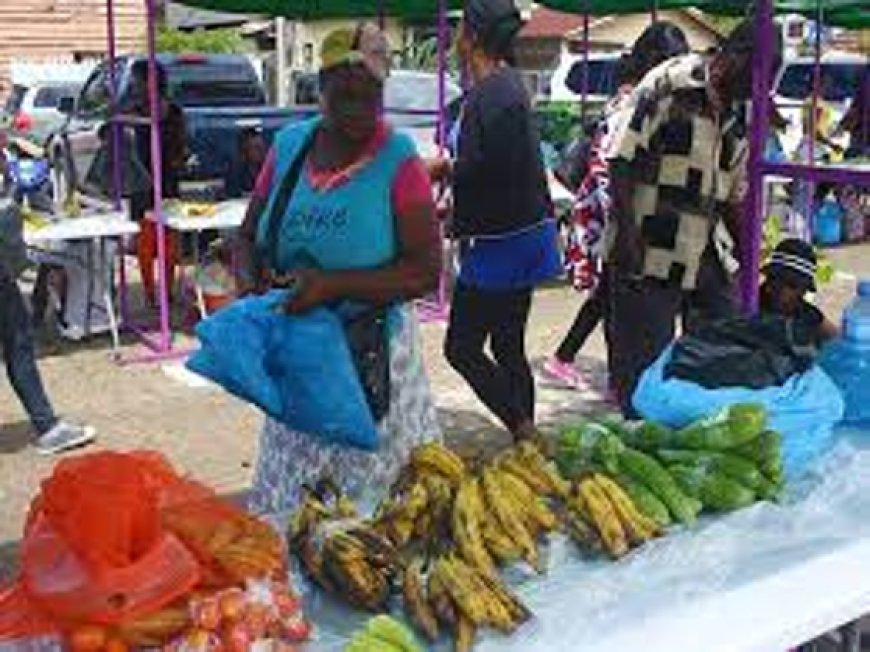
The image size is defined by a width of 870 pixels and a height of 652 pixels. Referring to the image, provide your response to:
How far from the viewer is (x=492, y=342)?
15.8 ft

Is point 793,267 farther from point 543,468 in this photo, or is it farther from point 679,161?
point 543,468

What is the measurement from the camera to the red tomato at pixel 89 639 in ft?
6.05

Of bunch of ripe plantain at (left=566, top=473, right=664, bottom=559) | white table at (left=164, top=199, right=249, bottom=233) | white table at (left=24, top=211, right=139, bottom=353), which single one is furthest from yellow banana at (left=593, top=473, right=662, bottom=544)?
white table at (left=164, top=199, right=249, bottom=233)

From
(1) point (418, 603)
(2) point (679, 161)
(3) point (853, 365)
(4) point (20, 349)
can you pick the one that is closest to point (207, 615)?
(1) point (418, 603)

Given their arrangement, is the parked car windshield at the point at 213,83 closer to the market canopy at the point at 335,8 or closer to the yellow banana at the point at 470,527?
the market canopy at the point at 335,8

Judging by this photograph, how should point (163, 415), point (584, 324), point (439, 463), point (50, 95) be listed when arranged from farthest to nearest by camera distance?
point (50, 95), point (584, 324), point (163, 415), point (439, 463)

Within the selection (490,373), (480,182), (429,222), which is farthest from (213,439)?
(429,222)

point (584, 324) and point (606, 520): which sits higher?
point (606, 520)

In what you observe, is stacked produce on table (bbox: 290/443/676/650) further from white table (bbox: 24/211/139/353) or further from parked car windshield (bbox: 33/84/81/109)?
parked car windshield (bbox: 33/84/81/109)

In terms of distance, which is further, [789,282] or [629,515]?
[789,282]

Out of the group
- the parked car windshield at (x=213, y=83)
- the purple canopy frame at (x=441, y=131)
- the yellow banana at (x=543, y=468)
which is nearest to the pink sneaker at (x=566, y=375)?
the purple canopy frame at (x=441, y=131)

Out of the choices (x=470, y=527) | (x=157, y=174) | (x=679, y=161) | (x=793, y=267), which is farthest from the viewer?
(x=157, y=174)

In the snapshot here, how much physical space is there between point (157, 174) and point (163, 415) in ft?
5.42

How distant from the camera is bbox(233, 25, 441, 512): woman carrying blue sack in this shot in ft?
9.41
